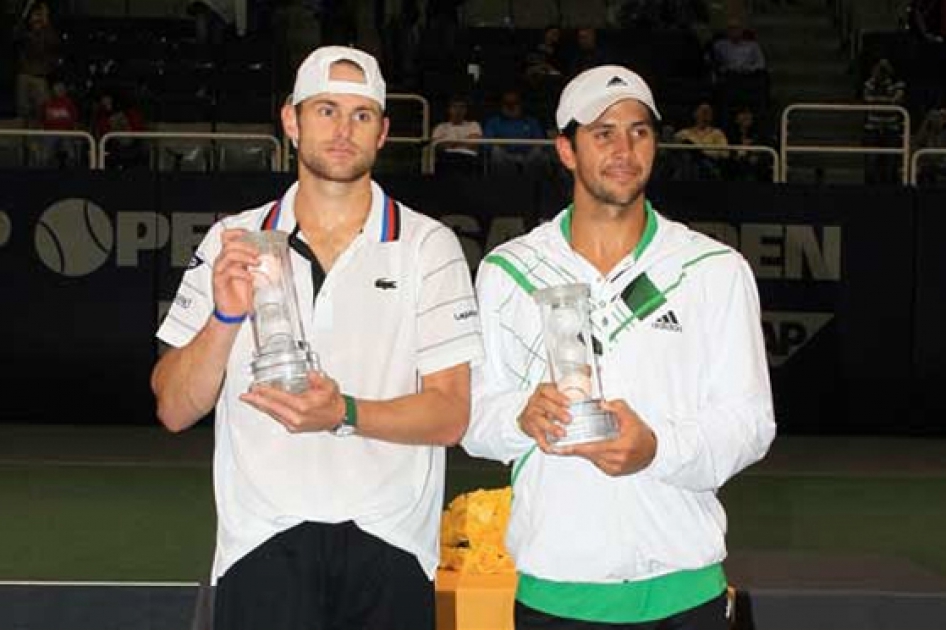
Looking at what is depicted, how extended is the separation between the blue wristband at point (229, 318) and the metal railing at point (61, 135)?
11934mm

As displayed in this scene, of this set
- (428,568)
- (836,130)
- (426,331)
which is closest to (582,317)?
(426,331)

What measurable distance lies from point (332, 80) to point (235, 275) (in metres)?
0.63

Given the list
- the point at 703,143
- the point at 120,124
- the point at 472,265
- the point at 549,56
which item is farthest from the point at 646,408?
the point at 549,56

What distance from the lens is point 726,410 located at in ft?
15.5

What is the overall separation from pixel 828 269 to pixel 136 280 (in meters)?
5.82

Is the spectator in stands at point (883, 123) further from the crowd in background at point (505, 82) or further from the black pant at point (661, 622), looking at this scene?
the black pant at point (661, 622)

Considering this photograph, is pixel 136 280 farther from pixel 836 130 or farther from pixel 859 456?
pixel 836 130

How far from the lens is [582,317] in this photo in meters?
4.50

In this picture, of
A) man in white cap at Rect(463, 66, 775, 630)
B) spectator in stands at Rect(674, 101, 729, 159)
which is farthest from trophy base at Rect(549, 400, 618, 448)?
spectator in stands at Rect(674, 101, 729, 159)

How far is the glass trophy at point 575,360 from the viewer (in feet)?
14.4

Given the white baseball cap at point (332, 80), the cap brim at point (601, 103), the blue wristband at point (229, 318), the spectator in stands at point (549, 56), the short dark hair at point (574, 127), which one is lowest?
the blue wristband at point (229, 318)

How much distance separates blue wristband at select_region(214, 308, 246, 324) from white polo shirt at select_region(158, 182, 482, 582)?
20cm

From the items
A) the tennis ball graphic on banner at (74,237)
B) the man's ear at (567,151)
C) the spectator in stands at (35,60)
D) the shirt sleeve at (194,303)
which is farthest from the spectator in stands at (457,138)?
the shirt sleeve at (194,303)

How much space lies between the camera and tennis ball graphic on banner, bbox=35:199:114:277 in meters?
16.7
